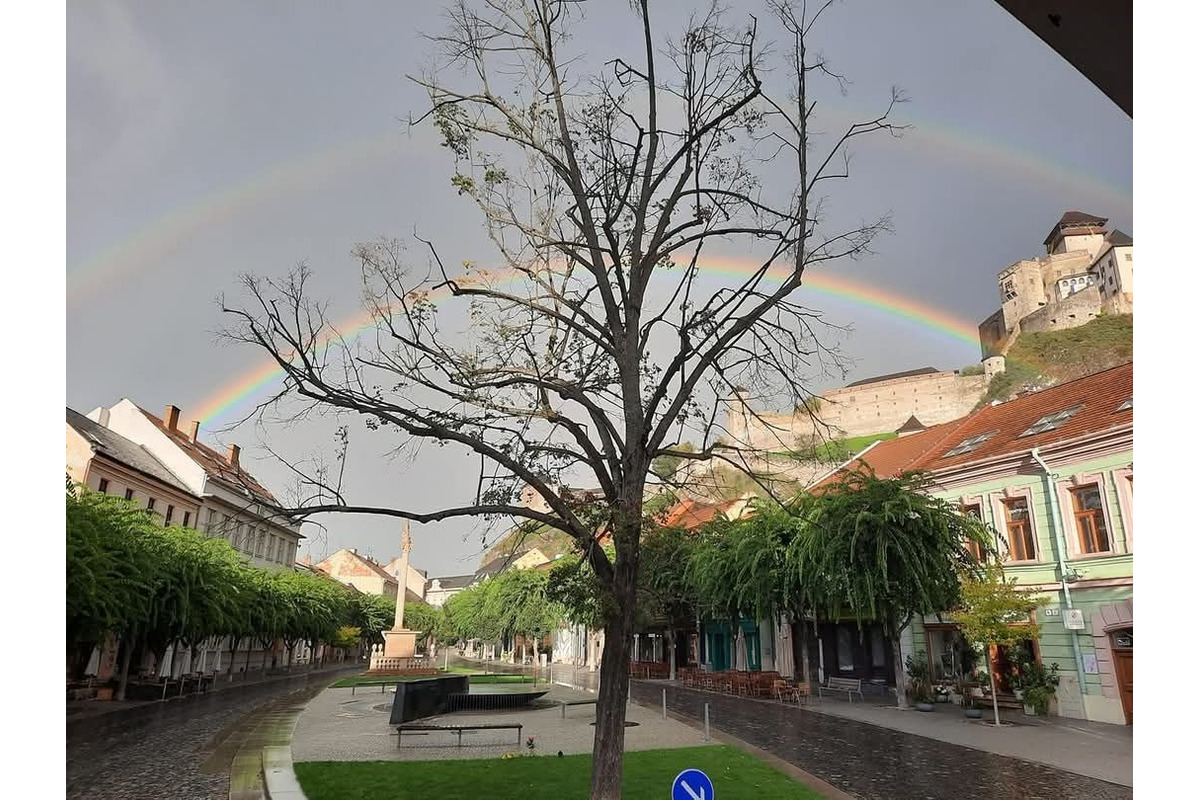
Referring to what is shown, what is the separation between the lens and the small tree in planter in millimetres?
21594

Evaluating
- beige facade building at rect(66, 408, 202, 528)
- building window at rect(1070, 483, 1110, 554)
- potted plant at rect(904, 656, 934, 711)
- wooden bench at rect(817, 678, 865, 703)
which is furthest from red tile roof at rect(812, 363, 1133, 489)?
beige facade building at rect(66, 408, 202, 528)

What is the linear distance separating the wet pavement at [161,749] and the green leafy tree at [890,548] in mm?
16905

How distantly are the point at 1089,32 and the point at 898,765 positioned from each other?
597 inches

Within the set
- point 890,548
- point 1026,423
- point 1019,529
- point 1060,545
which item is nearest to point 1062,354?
point 1026,423

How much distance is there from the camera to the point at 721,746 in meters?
16.6

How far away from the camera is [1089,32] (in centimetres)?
344

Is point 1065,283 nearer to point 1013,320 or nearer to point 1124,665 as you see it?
point 1013,320

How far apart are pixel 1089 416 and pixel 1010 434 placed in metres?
4.17

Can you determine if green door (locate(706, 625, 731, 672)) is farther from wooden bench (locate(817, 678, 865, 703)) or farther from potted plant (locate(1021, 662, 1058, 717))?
potted plant (locate(1021, 662, 1058, 717))

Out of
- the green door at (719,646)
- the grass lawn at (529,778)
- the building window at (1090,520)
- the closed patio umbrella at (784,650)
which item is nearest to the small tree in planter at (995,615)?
the building window at (1090,520)

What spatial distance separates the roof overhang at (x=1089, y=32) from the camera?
3.26 m

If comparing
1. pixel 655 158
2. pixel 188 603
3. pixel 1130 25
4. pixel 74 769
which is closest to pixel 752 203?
pixel 655 158

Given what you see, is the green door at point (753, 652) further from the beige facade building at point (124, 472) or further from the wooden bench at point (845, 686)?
the beige facade building at point (124, 472)

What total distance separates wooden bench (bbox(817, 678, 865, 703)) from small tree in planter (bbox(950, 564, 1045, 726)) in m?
8.38
